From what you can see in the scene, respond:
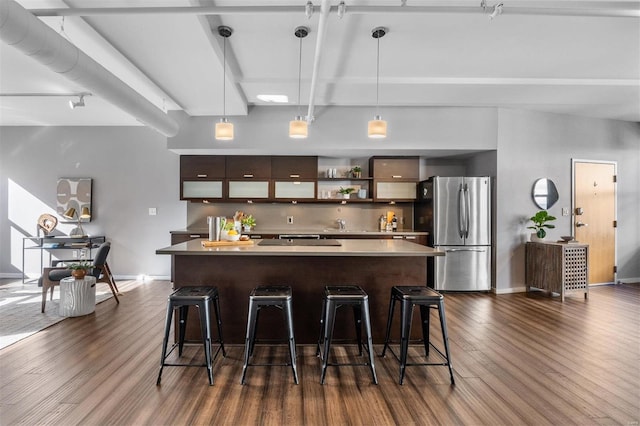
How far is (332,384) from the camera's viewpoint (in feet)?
7.54

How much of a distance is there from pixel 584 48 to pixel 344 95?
266cm

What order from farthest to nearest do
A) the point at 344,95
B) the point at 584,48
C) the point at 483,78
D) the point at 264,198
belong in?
the point at 264,198, the point at 344,95, the point at 483,78, the point at 584,48

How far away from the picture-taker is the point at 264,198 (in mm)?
5555

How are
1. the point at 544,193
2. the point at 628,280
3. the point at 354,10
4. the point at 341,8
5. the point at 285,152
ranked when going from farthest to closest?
1. the point at 628,280
2. the point at 285,152
3. the point at 544,193
4. the point at 354,10
5. the point at 341,8

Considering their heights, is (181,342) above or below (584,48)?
below

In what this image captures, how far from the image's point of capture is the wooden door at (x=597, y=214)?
538 centimetres

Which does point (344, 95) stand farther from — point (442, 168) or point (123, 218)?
point (123, 218)

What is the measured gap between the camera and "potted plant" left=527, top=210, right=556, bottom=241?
487 cm

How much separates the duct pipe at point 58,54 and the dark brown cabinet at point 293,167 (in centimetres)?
221

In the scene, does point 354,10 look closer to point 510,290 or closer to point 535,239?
point 535,239

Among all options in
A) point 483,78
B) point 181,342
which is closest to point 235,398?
point 181,342

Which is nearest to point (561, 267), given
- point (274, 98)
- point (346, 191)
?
point (346, 191)

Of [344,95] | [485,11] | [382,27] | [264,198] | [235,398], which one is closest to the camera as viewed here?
[235,398]

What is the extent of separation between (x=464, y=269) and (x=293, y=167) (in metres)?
3.19
